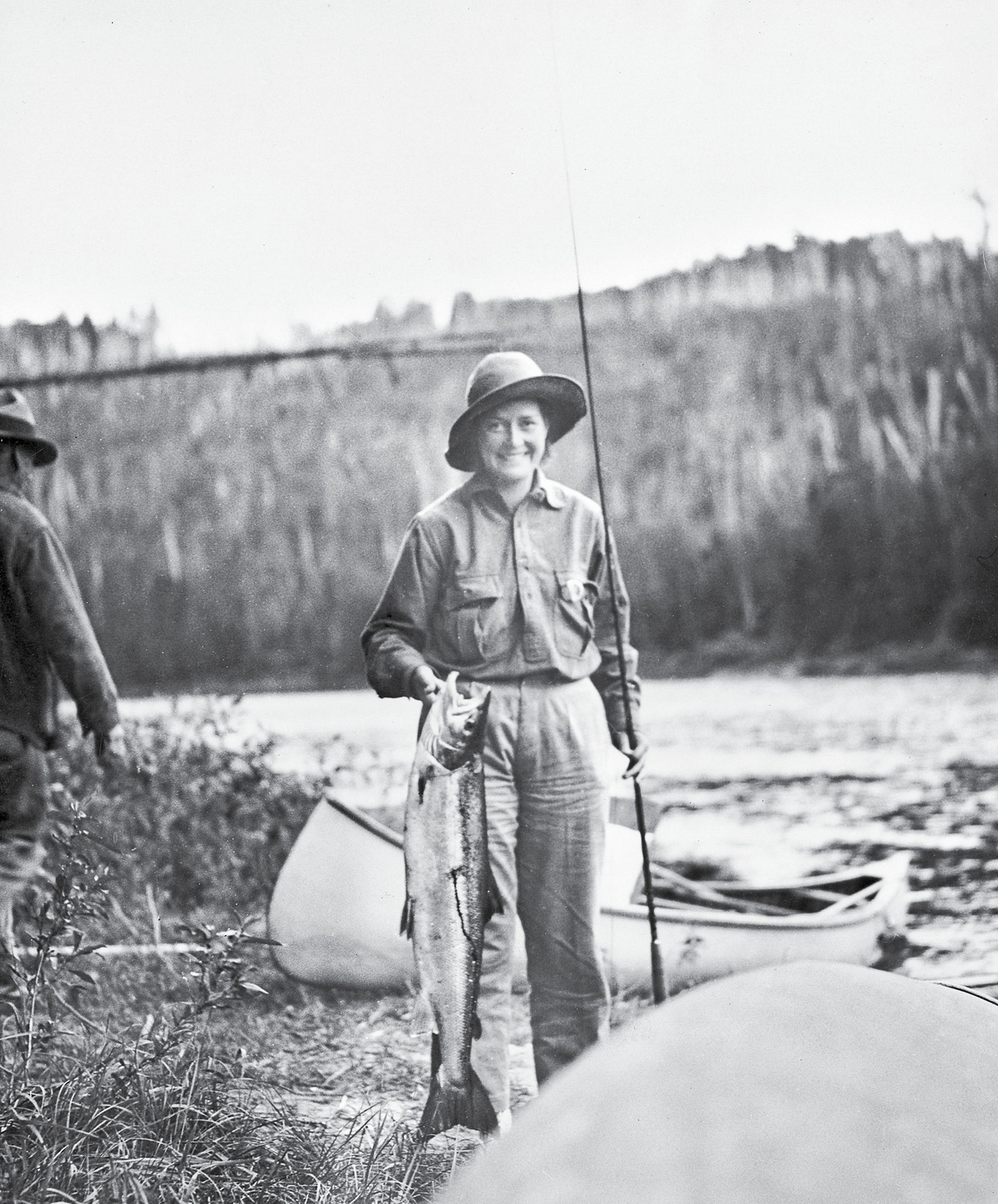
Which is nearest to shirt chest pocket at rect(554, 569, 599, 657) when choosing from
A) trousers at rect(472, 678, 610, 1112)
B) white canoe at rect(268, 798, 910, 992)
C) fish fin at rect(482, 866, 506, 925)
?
trousers at rect(472, 678, 610, 1112)

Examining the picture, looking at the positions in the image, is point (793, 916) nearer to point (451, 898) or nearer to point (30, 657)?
point (451, 898)

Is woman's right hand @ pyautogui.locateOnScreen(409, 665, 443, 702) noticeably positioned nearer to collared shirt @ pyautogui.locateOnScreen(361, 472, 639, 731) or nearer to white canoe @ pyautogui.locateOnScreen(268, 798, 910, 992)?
collared shirt @ pyautogui.locateOnScreen(361, 472, 639, 731)

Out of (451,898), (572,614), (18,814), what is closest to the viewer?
(451,898)

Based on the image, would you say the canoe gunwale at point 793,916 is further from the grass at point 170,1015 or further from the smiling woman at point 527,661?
the grass at point 170,1015

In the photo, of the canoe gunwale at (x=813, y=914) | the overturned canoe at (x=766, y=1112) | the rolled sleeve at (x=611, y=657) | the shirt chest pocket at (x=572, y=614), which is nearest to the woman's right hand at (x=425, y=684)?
the shirt chest pocket at (x=572, y=614)

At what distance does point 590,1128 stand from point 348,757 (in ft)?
10.8

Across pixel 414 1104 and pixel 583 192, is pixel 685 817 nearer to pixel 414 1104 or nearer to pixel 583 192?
pixel 414 1104

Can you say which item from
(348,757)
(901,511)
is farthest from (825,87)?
(348,757)

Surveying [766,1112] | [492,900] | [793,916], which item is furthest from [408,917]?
[766,1112]

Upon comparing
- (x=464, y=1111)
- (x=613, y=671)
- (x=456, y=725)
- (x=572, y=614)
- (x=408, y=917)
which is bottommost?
(x=464, y=1111)

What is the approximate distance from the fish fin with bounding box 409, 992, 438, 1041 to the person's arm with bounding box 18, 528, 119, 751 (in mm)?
1437

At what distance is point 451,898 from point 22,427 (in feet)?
6.96

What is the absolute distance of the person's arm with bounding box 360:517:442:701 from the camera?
3.71 metres

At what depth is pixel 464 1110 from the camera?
11.9 ft
